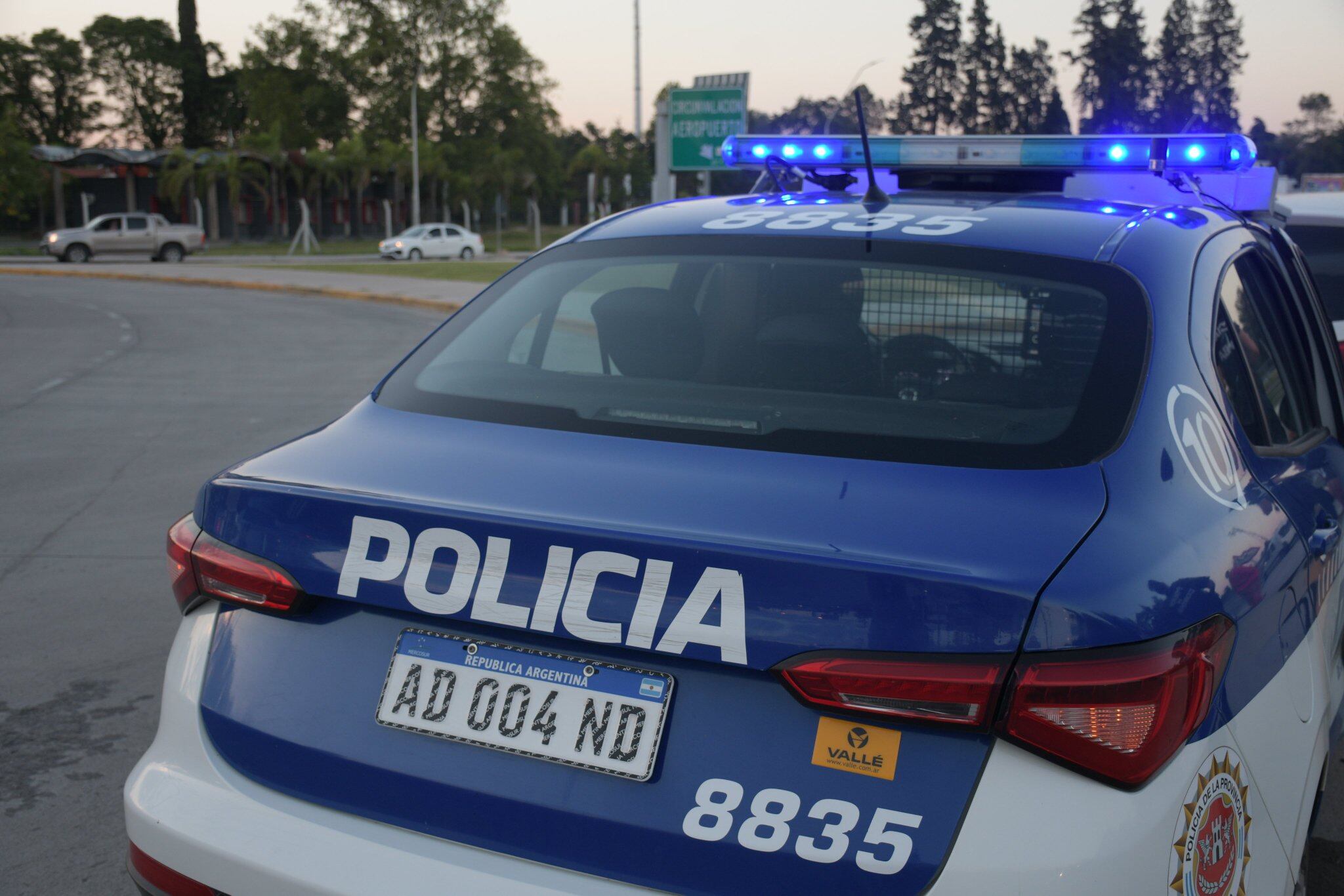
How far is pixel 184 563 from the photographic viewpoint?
1955mm

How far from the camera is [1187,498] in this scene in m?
1.74

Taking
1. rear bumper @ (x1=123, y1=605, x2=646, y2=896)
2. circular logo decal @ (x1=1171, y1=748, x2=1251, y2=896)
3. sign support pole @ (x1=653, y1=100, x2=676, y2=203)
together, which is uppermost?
sign support pole @ (x1=653, y1=100, x2=676, y2=203)

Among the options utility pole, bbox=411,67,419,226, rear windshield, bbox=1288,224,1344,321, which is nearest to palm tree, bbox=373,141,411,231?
utility pole, bbox=411,67,419,226

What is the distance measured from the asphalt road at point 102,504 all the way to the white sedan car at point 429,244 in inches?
1064

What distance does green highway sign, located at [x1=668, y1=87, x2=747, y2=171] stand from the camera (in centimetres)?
2736

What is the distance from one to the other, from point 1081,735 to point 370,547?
3.18 feet

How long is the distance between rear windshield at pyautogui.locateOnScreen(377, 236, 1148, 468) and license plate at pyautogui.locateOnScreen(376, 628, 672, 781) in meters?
0.44

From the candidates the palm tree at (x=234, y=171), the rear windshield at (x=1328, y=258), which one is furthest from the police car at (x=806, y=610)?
the palm tree at (x=234, y=171)

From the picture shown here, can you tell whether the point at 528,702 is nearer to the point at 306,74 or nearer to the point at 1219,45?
the point at 306,74

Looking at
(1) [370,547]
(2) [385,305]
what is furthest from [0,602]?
(2) [385,305]

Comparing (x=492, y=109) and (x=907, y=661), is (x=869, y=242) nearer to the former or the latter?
(x=907, y=661)

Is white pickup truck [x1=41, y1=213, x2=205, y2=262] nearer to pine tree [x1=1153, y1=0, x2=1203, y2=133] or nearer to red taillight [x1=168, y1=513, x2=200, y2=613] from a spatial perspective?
red taillight [x1=168, y1=513, x2=200, y2=613]

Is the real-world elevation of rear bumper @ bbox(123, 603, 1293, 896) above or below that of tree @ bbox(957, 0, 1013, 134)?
below

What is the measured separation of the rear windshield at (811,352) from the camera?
1920mm
